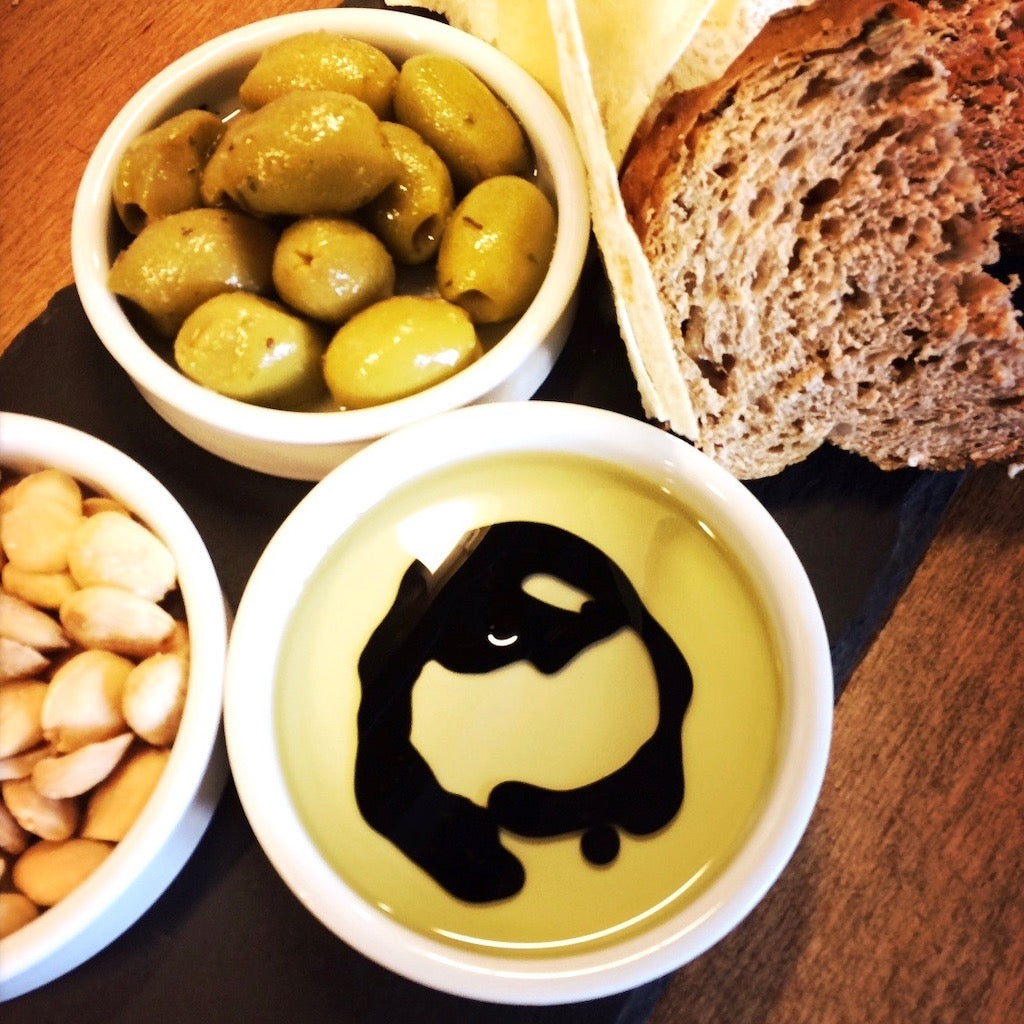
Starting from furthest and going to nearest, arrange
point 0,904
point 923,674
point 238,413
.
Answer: point 923,674 < point 238,413 < point 0,904

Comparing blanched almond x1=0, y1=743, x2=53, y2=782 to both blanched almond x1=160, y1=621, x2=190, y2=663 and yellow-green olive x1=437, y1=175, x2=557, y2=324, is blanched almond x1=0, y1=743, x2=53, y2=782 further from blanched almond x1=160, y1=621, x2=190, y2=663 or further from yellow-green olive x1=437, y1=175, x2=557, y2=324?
yellow-green olive x1=437, y1=175, x2=557, y2=324

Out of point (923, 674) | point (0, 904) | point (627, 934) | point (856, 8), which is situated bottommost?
point (923, 674)

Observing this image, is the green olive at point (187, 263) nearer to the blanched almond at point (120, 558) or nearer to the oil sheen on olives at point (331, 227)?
the oil sheen on olives at point (331, 227)

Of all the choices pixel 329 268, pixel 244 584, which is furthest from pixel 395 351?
pixel 244 584

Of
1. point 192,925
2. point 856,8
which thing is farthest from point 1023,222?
point 192,925

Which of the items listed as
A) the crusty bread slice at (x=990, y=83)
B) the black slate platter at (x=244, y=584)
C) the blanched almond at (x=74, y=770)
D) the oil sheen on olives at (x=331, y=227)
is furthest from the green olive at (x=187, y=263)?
the crusty bread slice at (x=990, y=83)

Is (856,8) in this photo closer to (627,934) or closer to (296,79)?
(296,79)
